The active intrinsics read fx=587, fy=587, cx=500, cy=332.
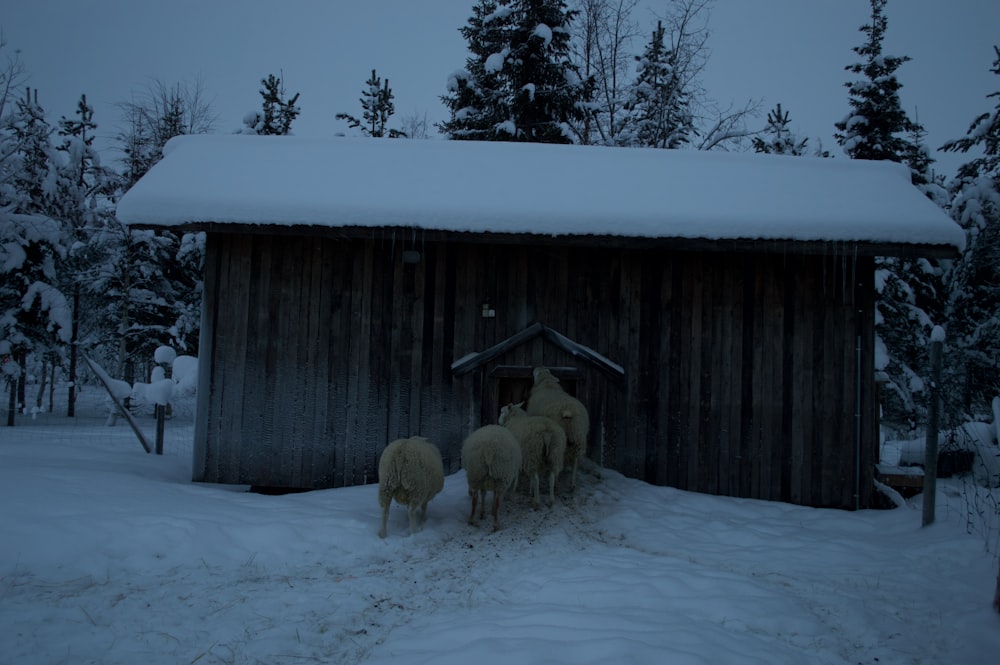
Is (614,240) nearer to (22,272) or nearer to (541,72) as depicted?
(541,72)

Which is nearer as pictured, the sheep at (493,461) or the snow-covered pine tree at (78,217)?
the sheep at (493,461)

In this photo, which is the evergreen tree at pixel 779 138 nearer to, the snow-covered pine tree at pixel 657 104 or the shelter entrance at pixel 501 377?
the snow-covered pine tree at pixel 657 104

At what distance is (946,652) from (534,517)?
400cm

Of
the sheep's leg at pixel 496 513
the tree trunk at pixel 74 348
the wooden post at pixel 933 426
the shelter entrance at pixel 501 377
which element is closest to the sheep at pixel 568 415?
the shelter entrance at pixel 501 377

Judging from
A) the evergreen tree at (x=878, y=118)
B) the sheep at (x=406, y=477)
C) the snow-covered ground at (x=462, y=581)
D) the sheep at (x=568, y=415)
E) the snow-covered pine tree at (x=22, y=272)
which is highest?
the evergreen tree at (x=878, y=118)

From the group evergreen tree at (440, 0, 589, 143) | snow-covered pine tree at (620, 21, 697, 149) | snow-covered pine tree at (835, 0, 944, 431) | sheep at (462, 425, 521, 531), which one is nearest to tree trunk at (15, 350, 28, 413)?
evergreen tree at (440, 0, 589, 143)

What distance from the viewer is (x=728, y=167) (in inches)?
418

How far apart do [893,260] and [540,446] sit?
15.3m

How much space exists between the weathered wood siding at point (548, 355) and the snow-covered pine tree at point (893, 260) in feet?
29.4

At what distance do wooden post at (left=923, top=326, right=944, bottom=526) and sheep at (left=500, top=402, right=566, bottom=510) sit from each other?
431 cm

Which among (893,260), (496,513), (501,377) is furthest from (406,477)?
(893,260)

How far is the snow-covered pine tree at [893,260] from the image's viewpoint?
1664 centimetres

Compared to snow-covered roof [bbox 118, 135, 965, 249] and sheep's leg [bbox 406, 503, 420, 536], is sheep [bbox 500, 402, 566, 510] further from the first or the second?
snow-covered roof [bbox 118, 135, 965, 249]

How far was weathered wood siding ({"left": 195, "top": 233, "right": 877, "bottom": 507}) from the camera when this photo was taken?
9.07m
